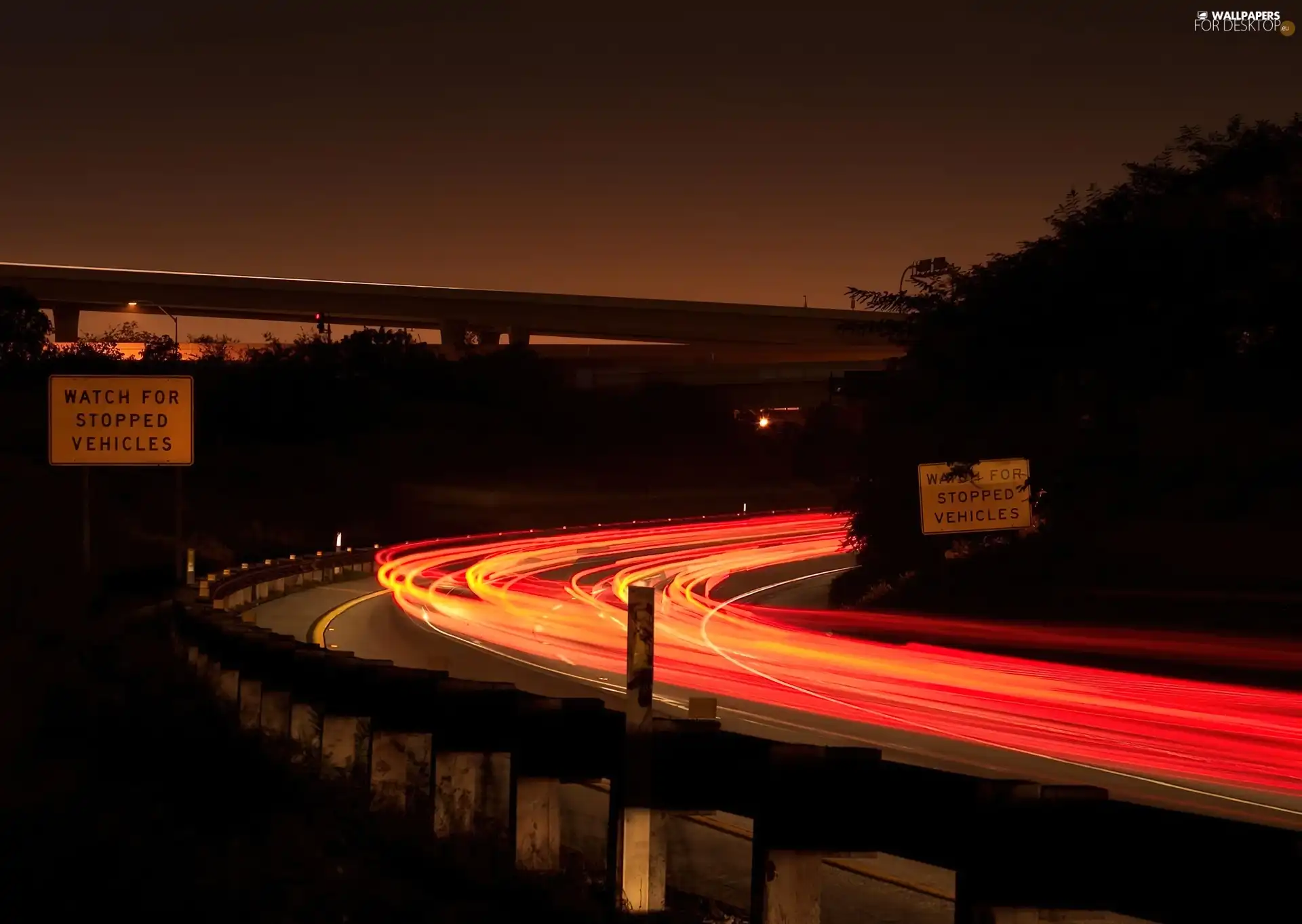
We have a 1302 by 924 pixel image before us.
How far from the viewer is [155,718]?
11438mm

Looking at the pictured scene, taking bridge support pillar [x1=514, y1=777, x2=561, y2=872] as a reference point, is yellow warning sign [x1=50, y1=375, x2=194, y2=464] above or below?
above

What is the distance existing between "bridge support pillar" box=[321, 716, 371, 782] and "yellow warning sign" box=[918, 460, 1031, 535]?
10.3m

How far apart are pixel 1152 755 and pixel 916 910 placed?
229 inches

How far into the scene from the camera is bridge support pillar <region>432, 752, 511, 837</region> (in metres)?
8.85

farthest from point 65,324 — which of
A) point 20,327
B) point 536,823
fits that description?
point 536,823

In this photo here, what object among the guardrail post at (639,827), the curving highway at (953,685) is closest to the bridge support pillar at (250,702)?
the curving highway at (953,685)

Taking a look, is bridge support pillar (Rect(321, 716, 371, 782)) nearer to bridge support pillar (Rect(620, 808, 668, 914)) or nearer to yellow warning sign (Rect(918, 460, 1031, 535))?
bridge support pillar (Rect(620, 808, 668, 914))

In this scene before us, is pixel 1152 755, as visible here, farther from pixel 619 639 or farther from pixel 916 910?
pixel 619 639

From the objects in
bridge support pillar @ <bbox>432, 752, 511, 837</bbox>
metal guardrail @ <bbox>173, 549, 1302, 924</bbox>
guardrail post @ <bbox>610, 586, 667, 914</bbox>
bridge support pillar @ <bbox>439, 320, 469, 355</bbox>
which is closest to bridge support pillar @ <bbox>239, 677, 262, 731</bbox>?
metal guardrail @ <bbox>173, 549, 1302, 924</bbox>

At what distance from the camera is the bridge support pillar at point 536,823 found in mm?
8016

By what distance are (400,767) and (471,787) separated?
89 cm

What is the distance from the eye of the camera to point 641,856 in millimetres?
7082

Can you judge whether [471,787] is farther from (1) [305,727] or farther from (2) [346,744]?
(1) [305,727]

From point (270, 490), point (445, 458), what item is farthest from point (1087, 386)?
point (445, 458)
